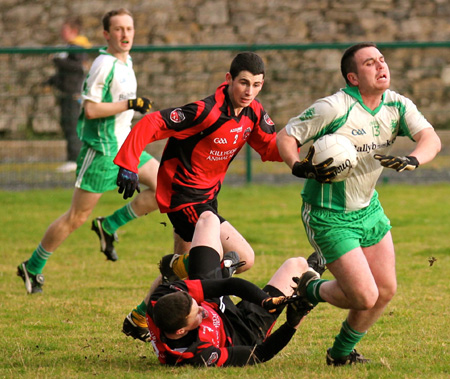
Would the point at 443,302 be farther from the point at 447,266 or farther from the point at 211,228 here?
the point at 211,228

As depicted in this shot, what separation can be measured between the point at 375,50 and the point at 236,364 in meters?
2.01

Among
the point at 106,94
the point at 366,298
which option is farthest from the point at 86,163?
the point at 366,298

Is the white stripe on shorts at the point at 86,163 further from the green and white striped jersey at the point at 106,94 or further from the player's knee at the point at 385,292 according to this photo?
the player's knee at the point at 385,292

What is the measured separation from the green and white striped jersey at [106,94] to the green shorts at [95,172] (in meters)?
0.07

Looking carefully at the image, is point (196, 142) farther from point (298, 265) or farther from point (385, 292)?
point (385, 292)

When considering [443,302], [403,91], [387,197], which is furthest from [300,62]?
[443,302]

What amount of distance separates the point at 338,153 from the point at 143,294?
322 centimetres

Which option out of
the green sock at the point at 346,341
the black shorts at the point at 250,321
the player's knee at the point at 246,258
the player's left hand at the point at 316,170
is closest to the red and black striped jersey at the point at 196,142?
the player's knee at the point at 246,258

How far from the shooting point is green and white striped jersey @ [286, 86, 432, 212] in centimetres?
548

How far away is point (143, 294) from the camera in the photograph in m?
7.98

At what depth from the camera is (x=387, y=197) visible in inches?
560

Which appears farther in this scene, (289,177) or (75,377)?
(289,177)

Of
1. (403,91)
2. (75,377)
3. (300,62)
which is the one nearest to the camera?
(75,377)

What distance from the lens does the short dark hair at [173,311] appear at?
516 cm
